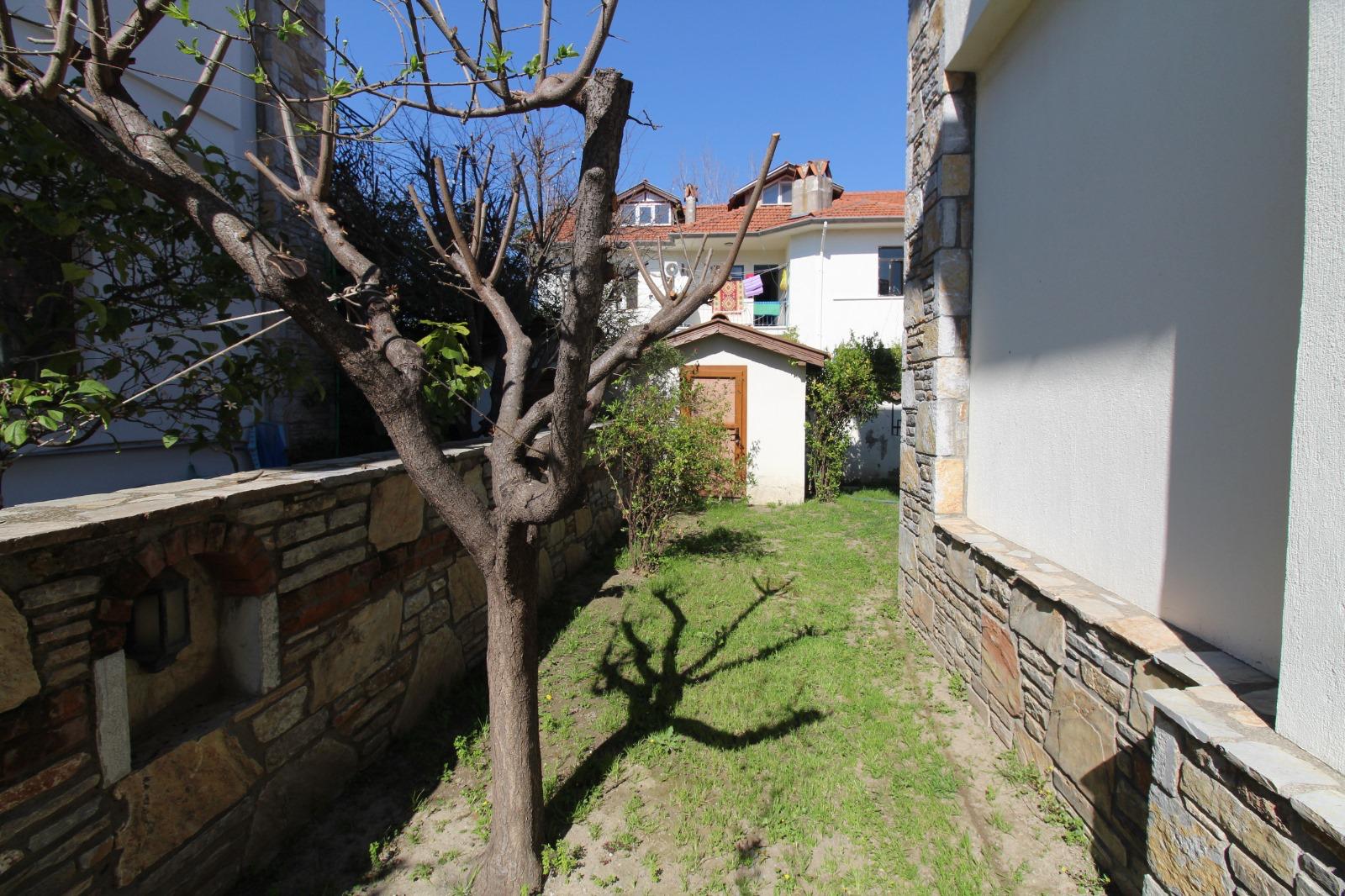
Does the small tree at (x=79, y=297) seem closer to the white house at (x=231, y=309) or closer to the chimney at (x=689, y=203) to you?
the white house at (x=231, y=309)

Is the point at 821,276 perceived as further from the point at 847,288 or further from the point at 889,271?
the point at 889,271

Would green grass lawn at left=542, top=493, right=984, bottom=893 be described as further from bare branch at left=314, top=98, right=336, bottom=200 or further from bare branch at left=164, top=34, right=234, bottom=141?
bare branch at left=164, top=34, right=234, bottom=141

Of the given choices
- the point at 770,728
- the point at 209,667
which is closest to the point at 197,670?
the point at 209,667

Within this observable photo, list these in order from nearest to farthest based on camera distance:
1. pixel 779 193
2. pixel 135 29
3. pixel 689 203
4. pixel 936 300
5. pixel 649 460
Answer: pixel 135 29 < pixel 936 300 < pixel 649 460 < pixel 689 203 < pixel 779 193

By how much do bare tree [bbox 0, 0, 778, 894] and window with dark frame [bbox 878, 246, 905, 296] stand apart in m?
13.3

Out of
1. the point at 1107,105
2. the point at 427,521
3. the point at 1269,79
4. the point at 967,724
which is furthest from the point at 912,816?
the point at 1107,105

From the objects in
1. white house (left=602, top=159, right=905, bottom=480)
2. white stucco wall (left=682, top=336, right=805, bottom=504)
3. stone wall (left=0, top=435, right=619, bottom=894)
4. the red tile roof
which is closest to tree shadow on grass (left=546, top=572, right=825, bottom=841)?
stone wall (left=0, top=435, right=619, bottom=894)

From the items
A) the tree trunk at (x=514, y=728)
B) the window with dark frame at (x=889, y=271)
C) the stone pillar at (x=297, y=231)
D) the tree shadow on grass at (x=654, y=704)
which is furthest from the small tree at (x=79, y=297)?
the window with dark frame at (x=889, y=271)

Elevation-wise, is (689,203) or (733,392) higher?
(689,203)

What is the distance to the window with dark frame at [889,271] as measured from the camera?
14.6 m

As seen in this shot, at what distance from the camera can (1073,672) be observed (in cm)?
286

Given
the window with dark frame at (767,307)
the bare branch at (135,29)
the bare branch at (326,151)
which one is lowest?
the bare branch at (326,151)

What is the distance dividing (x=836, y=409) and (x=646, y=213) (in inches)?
302

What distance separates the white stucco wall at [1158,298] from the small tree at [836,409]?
6474mm
